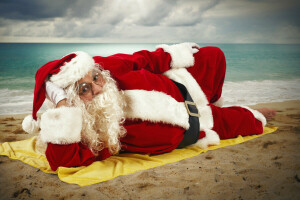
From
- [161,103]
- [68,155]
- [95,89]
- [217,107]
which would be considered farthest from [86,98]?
[217,107]

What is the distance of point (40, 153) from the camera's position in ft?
6.20

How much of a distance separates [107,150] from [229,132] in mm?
1198

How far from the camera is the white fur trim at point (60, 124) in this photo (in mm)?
1346

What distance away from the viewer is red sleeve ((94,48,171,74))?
1732mm

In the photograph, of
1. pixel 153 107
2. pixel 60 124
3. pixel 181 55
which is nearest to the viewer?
pixel 60 124

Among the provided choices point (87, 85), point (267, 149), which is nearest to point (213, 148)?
point (267, 149)

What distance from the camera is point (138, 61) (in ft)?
6.11

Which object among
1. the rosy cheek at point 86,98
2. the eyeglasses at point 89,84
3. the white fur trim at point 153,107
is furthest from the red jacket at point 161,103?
the rosy cheek at point 86,98

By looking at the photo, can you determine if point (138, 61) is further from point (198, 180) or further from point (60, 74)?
point (198, 180)

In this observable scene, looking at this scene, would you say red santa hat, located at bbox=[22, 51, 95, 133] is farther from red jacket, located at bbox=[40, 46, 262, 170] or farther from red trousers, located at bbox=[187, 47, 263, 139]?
red trousers, located at bbox=[187, 47, 263, 139]

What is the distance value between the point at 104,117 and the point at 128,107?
0.19m

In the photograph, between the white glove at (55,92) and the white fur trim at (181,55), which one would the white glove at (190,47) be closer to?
the white fur trim at (181,55)

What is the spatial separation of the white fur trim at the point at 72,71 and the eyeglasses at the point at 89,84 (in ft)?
0.17

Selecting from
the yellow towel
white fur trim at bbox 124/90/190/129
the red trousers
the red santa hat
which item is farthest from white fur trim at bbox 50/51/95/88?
the red trousers
